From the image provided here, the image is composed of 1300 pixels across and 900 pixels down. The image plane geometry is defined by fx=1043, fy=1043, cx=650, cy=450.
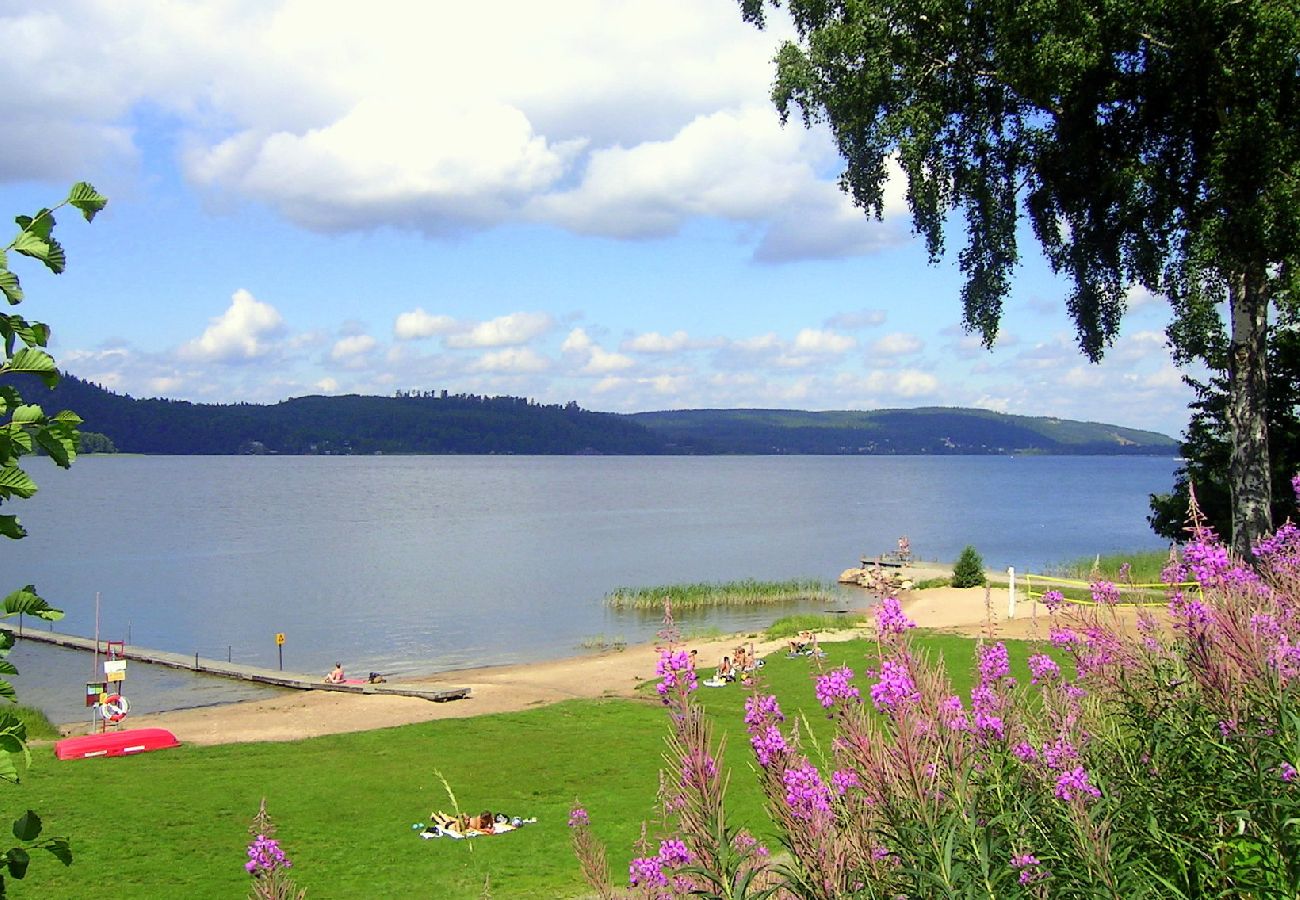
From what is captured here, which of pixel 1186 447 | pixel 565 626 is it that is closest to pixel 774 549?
pixel 565 626

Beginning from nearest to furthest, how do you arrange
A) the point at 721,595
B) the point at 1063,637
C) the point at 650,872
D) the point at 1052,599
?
the point at 650,872 → the point at 1052,599 → the point at 1063,637 → the point at 721,595

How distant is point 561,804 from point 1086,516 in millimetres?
124169

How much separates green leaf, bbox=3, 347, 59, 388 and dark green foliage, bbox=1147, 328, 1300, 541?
89.2ft

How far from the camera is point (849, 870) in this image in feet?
11.0

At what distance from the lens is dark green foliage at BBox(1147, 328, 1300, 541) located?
2731 cm

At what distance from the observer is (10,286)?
2.57 metres

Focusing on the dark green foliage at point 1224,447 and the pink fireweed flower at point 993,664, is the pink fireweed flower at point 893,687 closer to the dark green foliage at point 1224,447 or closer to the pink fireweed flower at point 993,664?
the pink fireweed flower at point 993,664

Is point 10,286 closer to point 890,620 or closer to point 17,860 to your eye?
point 17,860

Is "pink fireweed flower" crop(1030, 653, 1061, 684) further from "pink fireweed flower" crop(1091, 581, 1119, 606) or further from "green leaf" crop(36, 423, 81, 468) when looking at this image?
"green leaf" crop(36, 423, 81, 468)

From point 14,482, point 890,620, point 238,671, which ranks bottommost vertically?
point 238,671

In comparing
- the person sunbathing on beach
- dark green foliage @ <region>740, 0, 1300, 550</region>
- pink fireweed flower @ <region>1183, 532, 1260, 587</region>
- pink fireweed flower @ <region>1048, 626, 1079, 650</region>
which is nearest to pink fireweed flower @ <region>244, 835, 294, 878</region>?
pink fireweed flower @ <region>1048, 626, 1079, 650</region>

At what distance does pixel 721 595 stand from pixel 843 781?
49948 millimetres

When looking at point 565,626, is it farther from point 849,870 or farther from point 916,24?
point 849,870

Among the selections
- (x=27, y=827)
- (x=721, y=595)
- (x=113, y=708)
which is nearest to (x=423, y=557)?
(x=721, y=595)
